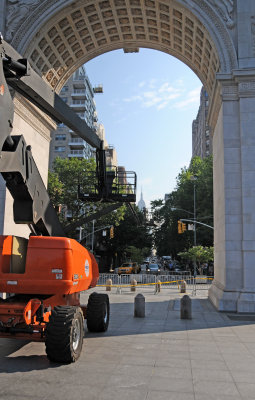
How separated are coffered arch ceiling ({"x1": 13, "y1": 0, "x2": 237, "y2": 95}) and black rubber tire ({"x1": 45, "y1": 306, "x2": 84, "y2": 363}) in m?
14.3

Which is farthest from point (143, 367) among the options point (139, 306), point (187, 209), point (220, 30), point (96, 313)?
point (187, 209)

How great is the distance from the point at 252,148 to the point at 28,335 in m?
12.6

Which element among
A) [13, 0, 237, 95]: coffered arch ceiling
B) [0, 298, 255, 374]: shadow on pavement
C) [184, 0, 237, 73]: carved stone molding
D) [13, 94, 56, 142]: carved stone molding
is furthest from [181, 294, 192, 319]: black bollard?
[13, 94, 56, 142]: carved stone molding

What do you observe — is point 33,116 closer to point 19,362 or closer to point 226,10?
point 226,10

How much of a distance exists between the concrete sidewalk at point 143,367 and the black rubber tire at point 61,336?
0.21 m

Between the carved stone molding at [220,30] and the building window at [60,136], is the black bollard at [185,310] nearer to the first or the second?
the carved stone molding at [220,30]

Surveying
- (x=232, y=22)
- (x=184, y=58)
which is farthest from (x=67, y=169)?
(x=232, y=22)

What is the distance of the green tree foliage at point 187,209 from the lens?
48.6m

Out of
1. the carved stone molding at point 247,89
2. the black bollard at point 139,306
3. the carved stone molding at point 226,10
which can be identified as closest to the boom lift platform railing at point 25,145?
the black bollard at point 139,306

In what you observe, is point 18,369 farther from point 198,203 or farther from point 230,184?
point 198,203

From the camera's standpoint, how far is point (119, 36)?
23.0 m

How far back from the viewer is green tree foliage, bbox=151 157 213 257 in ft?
159

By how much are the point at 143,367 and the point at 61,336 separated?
1838 mm

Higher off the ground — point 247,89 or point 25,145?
point 247,89
